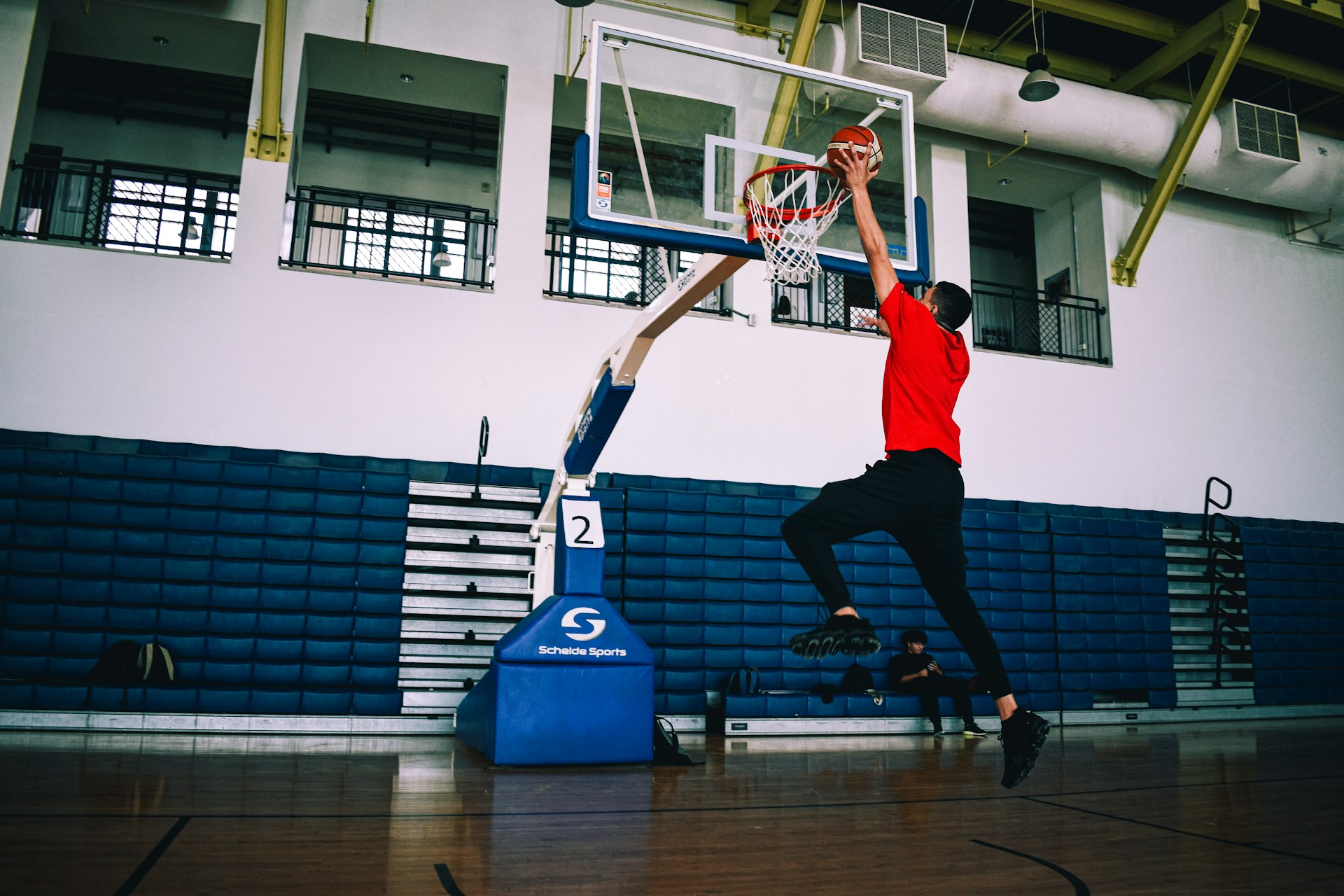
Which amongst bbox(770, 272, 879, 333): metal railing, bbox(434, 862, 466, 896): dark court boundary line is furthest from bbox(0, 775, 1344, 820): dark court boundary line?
bbox(770, 272, 879, 333): metal railing

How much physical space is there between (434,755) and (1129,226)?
9.66 meters

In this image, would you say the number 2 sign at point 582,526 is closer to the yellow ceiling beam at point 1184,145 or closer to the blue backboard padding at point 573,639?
the blue backboard padding at point 573,639

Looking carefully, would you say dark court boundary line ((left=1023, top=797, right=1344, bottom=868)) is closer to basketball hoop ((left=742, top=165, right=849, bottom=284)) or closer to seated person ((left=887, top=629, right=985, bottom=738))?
basketball hoop ((left=742, top=165, right=849, bottom=284))

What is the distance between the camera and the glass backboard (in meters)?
4.30

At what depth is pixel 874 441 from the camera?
9.23 metres

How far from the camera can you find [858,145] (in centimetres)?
343

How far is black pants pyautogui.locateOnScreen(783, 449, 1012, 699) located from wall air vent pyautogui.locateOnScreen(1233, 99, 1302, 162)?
947cm

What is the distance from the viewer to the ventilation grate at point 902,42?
27.8ft

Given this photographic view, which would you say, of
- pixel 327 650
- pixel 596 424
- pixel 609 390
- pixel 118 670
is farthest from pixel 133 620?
pixel 609 390

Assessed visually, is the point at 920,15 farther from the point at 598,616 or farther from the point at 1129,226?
the point at 598,616

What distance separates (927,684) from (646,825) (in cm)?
506

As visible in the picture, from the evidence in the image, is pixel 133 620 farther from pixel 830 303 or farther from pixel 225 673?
pixel 830 303

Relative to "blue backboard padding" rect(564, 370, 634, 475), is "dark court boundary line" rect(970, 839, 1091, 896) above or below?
below

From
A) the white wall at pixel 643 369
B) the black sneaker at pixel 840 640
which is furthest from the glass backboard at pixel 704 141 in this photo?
the white wall at pixel 643 369
